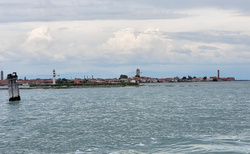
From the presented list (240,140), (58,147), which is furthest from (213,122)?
(58,147)

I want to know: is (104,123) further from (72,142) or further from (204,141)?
(204,141)

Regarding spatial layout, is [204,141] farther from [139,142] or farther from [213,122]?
[213,122]

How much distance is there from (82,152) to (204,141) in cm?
819

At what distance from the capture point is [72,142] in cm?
2366

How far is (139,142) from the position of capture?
75.4 ft

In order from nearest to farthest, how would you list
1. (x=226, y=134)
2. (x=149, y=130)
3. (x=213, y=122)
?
1. (x=226, y=134)
2. (x=149, y=130)
3. (x=213, y=122)

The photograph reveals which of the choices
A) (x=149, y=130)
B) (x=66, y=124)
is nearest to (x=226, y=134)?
(x=149, y=130)

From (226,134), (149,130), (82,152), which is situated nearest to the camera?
(82,152)

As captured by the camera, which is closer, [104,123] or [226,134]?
[226,134]

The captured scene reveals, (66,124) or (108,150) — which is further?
(66,124)

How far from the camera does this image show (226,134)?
2506 cm

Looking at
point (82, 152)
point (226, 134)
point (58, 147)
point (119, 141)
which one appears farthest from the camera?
point (226, 134)

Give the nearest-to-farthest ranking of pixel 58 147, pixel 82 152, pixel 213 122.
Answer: pixel 82 152 < pixel 58 147 < pixel 213 122

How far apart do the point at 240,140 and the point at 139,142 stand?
6.80m
